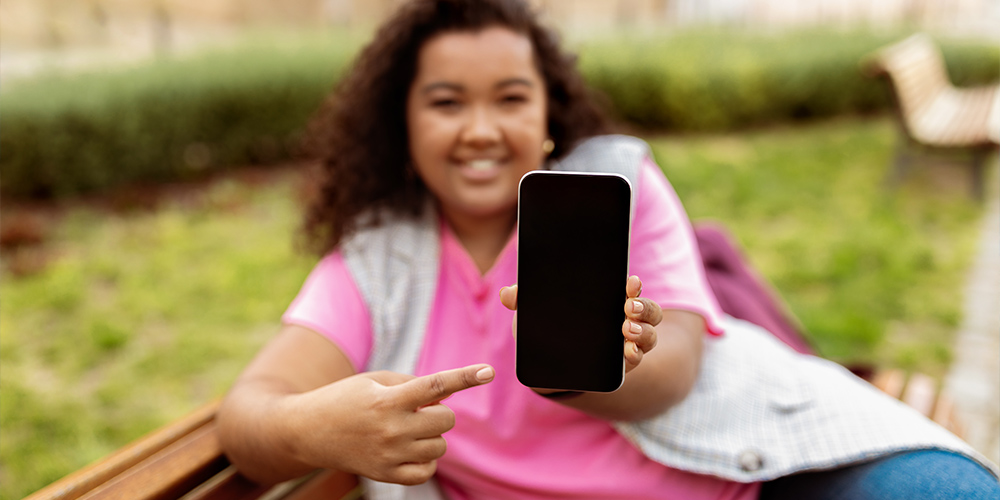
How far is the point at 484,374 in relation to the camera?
3.56ft

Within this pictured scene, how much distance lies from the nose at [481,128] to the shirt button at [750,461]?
844 mm

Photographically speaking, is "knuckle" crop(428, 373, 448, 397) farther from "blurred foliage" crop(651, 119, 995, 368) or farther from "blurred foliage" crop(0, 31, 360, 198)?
"blurred foliage" crop(0, 31, 360, 198)

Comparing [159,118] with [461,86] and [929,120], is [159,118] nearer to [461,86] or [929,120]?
[461,86]

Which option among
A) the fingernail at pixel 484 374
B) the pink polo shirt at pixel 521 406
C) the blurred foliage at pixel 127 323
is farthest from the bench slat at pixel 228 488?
the blurred foliage at pixel 127 323

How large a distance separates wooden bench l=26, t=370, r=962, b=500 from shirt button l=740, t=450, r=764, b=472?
Answer: 88 cm

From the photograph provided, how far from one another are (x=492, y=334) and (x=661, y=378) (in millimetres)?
395

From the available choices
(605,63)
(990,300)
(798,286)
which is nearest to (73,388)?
(798,286)

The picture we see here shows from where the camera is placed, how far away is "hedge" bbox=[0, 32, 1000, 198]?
17.6ft

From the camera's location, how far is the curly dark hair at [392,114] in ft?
5.70

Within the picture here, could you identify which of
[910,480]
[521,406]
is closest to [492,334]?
[521,406]

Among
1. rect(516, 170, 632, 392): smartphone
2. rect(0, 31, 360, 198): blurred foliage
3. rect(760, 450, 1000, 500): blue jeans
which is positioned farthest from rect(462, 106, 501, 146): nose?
rect(0, 31, 360, 198): blurred foliage

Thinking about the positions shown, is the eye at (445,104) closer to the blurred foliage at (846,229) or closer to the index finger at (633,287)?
the index finger at (633,287)

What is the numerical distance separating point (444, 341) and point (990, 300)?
12.3ft

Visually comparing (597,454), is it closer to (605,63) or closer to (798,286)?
(798,286)
